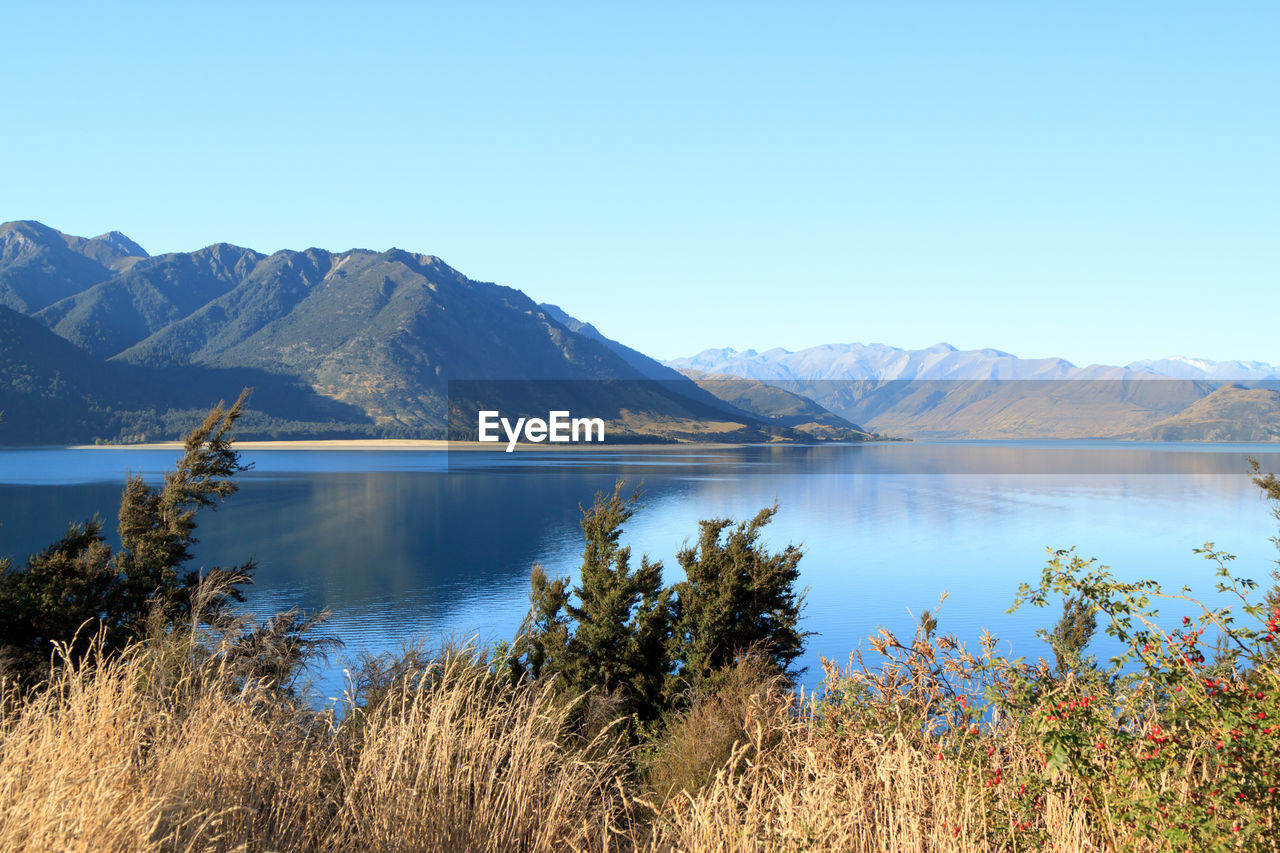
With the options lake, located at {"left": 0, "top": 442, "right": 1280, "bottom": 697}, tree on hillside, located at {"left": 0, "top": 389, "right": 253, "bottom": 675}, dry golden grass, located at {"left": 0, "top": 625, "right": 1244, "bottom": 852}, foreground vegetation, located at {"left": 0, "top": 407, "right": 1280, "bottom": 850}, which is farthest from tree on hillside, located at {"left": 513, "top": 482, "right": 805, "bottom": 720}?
dry golden grass, located at {"left": 0, "top": 625, "right": 1244, "bottom": 852}

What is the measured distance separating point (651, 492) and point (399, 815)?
8498cm

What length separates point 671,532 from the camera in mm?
59312

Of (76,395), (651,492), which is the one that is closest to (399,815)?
(651,492)

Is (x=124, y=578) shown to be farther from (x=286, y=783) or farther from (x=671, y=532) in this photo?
(x=671, y=532)

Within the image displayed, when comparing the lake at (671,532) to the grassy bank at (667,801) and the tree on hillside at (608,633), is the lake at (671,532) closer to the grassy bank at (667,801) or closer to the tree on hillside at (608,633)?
the tree on hillside at (608,633)

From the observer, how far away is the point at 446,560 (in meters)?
52.9

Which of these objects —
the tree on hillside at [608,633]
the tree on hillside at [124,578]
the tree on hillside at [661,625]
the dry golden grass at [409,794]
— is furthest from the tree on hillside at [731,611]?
the dry golden grass at [409,794]

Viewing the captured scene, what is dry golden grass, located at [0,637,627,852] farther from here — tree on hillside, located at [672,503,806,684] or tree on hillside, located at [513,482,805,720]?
tree on hillside, located at [672,503,806,684]

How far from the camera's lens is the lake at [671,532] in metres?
38.7

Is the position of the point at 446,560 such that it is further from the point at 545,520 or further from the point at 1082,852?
the point at 1082,852

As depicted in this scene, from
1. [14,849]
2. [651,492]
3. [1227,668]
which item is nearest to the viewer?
[14,849]

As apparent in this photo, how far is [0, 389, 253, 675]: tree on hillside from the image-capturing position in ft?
60.0

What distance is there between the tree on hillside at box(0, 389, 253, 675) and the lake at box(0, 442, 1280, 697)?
4763mm

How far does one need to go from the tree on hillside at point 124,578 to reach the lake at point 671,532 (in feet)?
15.6
